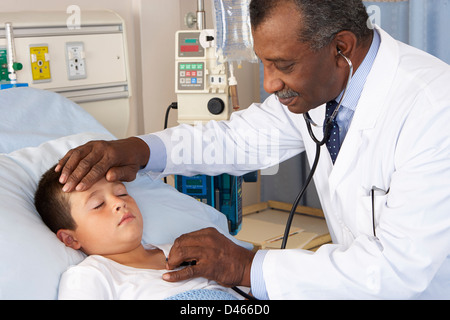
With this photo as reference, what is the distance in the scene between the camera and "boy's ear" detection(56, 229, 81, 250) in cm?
146

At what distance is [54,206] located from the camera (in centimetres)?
147

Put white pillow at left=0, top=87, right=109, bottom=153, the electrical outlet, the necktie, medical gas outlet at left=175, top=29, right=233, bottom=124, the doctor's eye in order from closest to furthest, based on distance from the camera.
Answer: the doctor's eye, the necktie, white pillow at left=0, top=87, right=109, bottom=153, the electrical outlet, medical gas outlet at left=175, top=29, right=233, bottom=124

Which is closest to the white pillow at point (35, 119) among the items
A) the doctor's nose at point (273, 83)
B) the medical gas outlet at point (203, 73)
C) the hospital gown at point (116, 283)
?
the hospital gown at point (116, 283)

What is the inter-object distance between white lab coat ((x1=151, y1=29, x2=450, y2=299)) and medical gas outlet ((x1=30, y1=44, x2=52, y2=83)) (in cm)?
121

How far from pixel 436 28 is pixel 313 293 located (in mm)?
1758

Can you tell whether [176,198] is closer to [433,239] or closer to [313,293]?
[313,293]

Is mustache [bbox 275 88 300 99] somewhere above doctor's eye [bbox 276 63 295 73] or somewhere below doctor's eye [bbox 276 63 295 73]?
below

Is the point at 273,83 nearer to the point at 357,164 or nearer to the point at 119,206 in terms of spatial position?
the point at 357,164

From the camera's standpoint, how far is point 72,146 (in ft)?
5.60

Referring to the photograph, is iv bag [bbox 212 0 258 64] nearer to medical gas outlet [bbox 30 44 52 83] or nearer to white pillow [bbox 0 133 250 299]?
medical gas outlet [bbox 30 44 52 83]

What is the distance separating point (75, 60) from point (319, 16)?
125cm

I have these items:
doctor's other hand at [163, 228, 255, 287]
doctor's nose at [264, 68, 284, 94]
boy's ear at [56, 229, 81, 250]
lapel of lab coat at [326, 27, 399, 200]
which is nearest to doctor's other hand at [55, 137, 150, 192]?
boy's ear at [56, 229, 81, 250]

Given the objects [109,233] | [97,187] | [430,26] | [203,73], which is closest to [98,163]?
[97,187]

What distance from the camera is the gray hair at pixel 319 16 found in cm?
125
